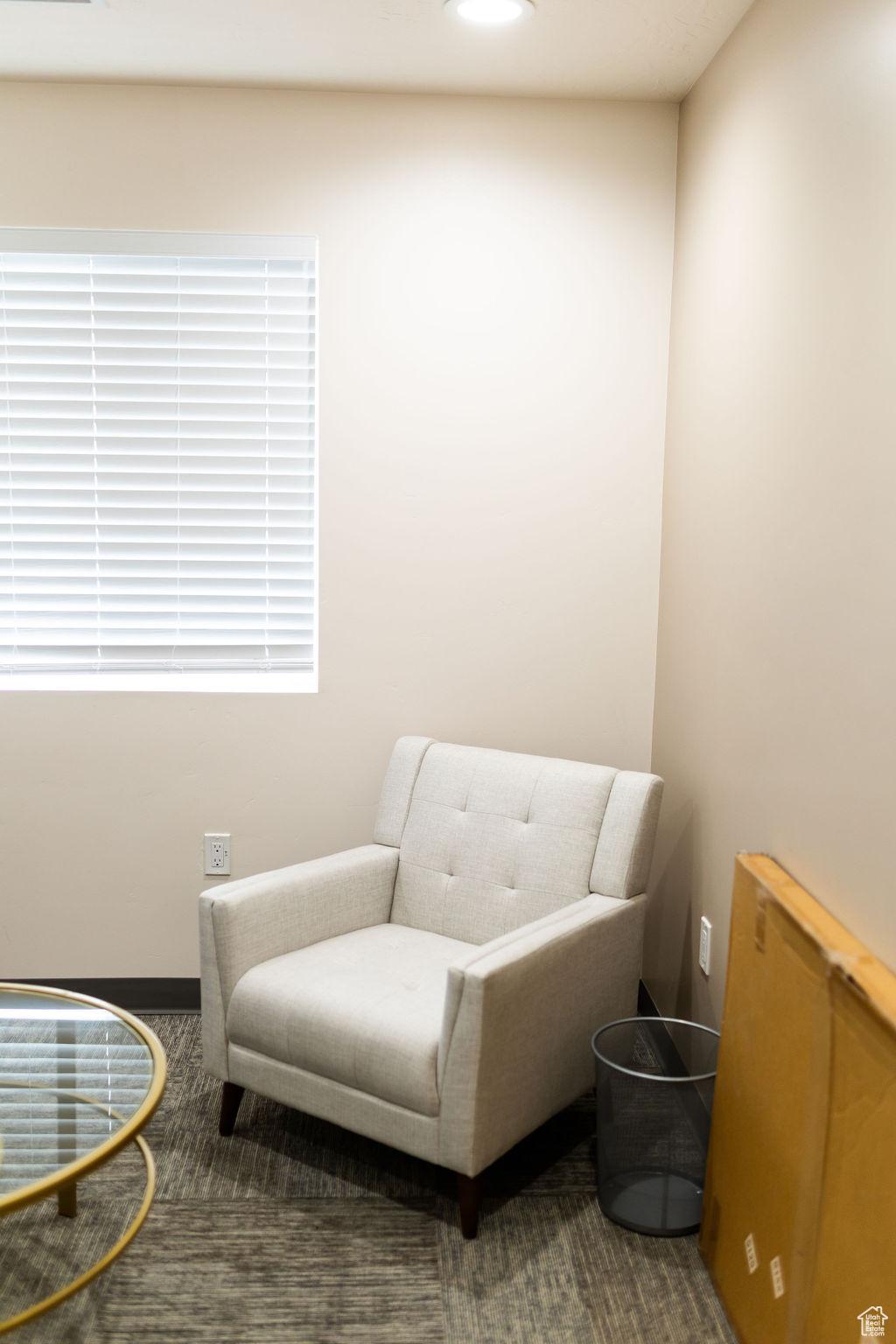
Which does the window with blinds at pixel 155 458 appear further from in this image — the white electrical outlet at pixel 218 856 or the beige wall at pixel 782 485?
the beige wall at pixel 782 485

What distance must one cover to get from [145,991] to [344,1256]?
1.29m

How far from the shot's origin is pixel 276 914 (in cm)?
242

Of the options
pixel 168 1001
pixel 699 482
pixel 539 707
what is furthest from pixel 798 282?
pixel 168 1001

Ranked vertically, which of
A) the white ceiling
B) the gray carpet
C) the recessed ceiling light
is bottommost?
the gray carpet

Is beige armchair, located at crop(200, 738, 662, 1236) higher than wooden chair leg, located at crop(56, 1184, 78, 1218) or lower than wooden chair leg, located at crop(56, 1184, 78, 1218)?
higher

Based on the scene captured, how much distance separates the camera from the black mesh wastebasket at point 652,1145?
2043mm

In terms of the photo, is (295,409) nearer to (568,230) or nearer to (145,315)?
(145,315)

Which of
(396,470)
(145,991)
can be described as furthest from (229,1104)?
(396,470)

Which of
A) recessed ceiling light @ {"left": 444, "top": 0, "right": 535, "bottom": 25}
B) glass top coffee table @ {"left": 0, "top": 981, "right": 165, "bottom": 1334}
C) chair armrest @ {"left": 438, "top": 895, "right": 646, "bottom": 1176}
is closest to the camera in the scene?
glass top coffee table @ {"left": 0, "top": 981, "right": 165, "bottom": 1334}

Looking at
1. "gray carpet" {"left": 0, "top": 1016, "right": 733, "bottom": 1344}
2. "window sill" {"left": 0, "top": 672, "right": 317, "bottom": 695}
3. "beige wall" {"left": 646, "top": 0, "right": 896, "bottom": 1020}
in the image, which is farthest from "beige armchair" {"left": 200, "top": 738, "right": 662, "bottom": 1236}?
"window sill" {"left": 0, "top": 672, "right": 317, "bottom": 695}

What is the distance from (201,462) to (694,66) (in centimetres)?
165

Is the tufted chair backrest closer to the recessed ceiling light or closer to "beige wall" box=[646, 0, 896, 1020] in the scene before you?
"beige wall" box=[646, 0, 896, 1020]

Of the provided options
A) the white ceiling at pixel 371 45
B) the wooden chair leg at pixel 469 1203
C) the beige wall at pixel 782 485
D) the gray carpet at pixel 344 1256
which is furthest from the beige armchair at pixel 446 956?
the white ceiling at pixel 371 45

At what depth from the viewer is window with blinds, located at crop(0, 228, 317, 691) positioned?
2.94 meters
